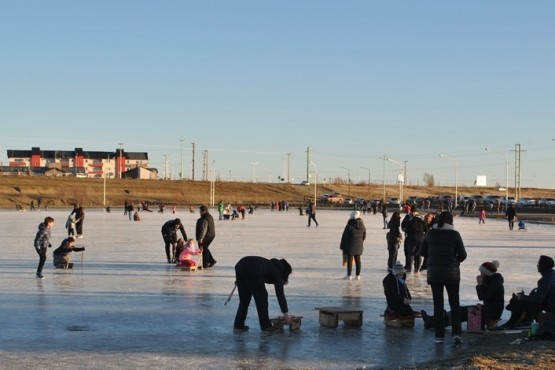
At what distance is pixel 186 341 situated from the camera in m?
11.6

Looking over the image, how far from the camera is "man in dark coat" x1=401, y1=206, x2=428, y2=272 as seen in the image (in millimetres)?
21656

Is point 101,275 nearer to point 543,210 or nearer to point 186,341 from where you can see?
point 186,341

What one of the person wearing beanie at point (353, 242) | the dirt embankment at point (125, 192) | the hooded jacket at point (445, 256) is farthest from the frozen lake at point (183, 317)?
the dirt embankment at point (125, 192)

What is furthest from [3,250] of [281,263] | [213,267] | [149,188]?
[149,188]

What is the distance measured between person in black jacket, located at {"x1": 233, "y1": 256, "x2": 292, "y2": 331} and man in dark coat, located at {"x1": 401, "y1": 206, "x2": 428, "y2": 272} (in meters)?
9.82

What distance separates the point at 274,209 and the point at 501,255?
265 ft

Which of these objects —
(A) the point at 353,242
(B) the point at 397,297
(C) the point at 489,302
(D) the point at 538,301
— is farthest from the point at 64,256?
(D) the point at 538,301

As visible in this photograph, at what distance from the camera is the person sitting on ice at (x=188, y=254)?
862 inches

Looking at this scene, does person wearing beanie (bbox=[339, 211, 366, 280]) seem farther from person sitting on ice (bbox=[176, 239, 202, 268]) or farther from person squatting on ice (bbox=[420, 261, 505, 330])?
person squatting on ice (bbox=[420, 261, 505, 330])

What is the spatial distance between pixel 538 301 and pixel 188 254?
11515 millimetres

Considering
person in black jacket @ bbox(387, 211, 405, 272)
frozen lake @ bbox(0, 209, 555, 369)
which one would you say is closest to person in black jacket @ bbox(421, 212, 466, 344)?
frozen lake @ bbox(0, 209, 555, 369)

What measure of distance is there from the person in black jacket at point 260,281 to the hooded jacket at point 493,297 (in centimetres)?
300

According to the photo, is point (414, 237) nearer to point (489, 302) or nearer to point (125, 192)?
point (489, 302)

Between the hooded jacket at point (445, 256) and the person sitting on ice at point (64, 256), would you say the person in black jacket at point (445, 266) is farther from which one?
the person sitting on ice at point (64, 256)
